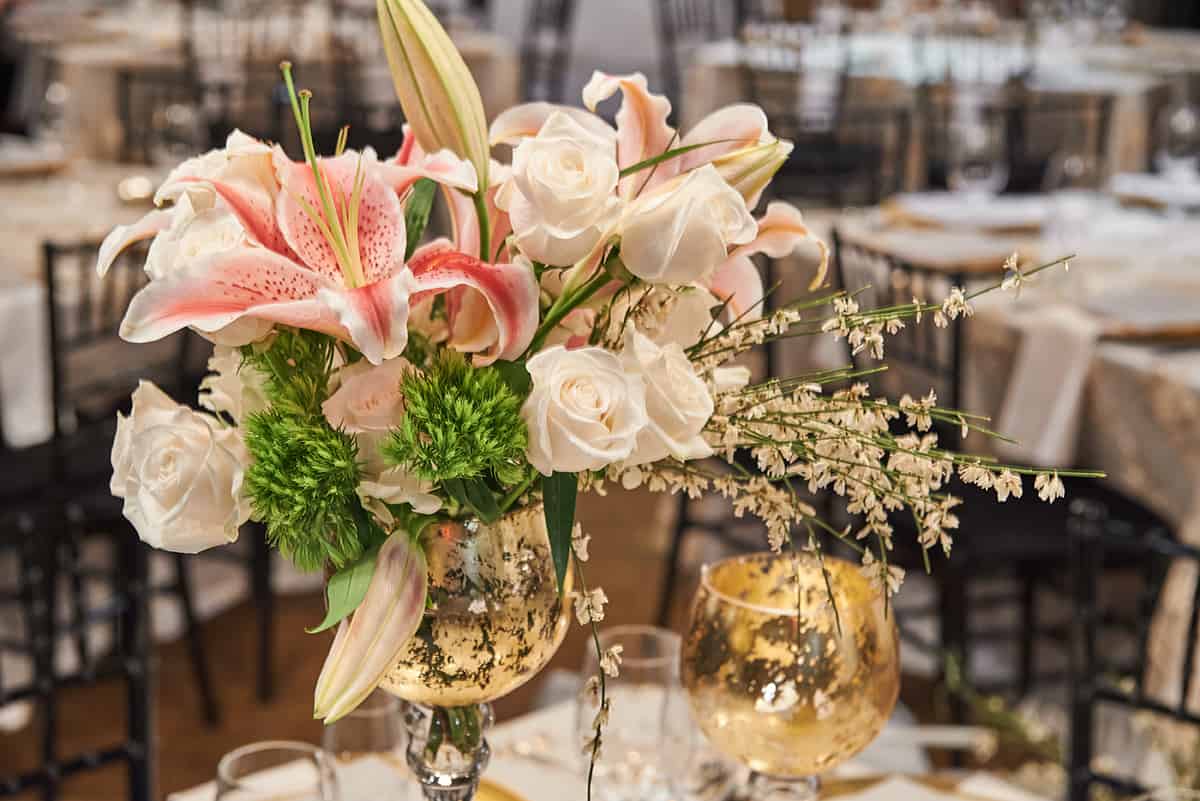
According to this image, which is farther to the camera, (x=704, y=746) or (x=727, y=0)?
(x=727, y=0)

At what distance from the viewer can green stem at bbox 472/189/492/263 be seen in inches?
30.6

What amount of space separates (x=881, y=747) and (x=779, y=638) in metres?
0.64

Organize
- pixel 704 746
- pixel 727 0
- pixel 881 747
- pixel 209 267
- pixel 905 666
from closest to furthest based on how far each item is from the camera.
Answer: pixel 209 267 < pixel 704 746 < pixel 881 747 < pixel 905 666 < pixel 727 0

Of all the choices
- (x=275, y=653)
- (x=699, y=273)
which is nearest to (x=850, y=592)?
(x=699, y=273)

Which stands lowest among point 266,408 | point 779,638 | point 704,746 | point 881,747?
point 881,747

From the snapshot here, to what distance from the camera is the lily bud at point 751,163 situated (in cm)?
79

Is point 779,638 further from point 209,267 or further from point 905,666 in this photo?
point 905,666

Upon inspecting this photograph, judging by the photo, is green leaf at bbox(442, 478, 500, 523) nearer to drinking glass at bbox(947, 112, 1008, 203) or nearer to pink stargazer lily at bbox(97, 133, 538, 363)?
pink stargazer lily at bbox(97, 133, 538, 363)

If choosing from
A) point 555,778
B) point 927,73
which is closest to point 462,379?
point 555,778

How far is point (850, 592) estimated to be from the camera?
919mm

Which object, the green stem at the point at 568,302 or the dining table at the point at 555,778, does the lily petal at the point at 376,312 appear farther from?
the dining table at the point at 555,778

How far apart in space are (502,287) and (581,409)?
8 centimetres

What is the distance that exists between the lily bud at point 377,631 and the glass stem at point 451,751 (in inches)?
5.2

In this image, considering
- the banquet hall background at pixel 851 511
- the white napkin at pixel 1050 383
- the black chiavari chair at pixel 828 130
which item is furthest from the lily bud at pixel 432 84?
the black chiavari chair at pixel 828 130
